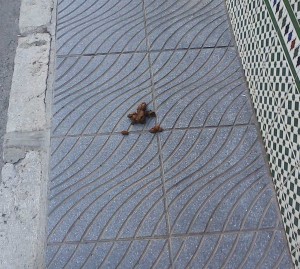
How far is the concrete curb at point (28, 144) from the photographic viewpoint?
264 cm

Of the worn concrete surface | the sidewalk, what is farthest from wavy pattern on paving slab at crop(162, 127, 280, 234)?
the worn concrete surface

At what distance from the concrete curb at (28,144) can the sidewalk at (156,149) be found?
0.07 m

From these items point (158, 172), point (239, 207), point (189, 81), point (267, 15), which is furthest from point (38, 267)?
point (267, 15)

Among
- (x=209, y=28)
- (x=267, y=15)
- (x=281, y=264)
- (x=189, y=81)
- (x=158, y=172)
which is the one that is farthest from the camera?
(x=209, y=28)

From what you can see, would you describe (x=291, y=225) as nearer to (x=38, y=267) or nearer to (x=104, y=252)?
(x=104, y=252)

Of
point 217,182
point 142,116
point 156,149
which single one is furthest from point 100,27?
point 217,182

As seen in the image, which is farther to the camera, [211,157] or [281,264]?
[211,157]

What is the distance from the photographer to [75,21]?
368 cm

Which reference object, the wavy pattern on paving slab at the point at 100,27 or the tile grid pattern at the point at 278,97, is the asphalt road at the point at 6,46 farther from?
the tile grid pattern at the point at 278,97

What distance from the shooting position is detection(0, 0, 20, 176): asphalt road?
129 inches

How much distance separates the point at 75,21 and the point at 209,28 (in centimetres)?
100

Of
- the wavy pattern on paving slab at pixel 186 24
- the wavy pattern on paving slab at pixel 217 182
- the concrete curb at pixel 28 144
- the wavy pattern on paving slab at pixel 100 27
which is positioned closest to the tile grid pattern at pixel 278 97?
the wavy pattern on paving slab at pixel 217 182

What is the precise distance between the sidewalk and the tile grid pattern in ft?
0.34

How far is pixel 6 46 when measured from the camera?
A: 363cm
